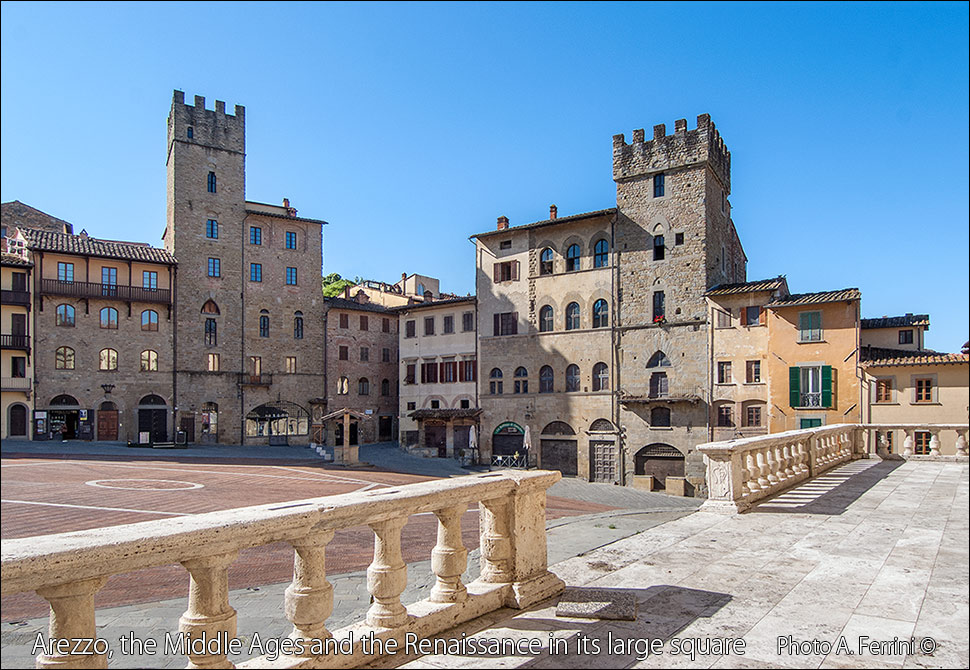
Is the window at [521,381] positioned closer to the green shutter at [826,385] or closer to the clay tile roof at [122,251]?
the green shutter at [826,385]

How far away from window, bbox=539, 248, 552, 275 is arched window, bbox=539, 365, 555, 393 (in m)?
6.24

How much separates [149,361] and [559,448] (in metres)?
27.6

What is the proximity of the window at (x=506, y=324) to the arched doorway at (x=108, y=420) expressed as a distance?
24811mm

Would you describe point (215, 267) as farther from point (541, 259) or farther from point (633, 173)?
point (633, 173)

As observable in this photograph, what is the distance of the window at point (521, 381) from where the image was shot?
43412 millimetres

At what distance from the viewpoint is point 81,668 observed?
269 cm

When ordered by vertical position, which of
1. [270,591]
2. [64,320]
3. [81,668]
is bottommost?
[270,591]

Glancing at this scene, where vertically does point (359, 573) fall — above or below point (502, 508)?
below

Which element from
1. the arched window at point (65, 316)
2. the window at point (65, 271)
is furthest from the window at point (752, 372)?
the window at point (65, 271)

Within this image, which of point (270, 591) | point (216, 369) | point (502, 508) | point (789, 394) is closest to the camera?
point (502, 508)

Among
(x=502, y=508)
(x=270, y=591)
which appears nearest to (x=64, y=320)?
(x=270, y=591)

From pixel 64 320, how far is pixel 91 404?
5.48 m

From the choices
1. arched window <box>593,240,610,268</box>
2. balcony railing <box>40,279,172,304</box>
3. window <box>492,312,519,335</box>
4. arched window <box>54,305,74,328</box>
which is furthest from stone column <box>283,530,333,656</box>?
arched window <box>54,305,74,328</box>

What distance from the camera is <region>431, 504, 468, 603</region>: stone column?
491 centimetres
